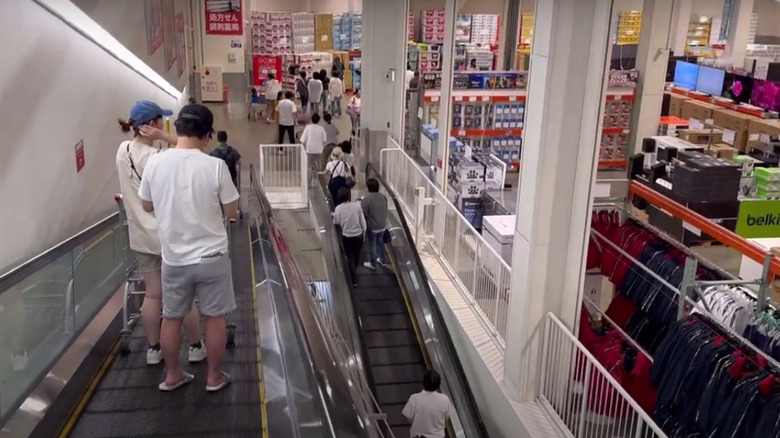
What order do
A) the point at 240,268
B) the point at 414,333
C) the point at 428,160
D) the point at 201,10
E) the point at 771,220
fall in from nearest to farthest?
1. the point at 771,220
2. the point at 240,268
3. the point at 414,333
4. the point at 428,160
5. the point at 201,10

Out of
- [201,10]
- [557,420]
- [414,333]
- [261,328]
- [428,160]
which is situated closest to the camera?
[261,328]

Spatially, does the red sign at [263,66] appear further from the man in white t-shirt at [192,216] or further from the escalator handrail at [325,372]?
the escalator handrail at [325,372]

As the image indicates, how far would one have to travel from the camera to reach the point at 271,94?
19.6m

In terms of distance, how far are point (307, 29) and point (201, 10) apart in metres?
3.81

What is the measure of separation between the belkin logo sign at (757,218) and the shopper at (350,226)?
174 inches

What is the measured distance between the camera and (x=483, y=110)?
44.8 ft

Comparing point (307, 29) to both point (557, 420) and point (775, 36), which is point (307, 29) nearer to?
point (775, 36)

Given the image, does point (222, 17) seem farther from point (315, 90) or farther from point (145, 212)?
point (145, 212)

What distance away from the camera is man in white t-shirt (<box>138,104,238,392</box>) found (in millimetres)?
3658

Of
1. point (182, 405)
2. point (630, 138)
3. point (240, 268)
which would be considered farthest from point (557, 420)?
point (630, 138)

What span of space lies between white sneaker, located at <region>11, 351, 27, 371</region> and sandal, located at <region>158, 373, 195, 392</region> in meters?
0.70

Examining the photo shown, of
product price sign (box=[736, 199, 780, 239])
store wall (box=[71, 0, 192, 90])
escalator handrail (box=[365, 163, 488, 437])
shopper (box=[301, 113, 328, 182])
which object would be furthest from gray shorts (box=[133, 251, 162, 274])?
shopper (box=[301, 113, 328, 182])

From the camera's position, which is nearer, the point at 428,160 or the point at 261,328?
the point at 261,328

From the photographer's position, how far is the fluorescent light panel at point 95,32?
581cm
